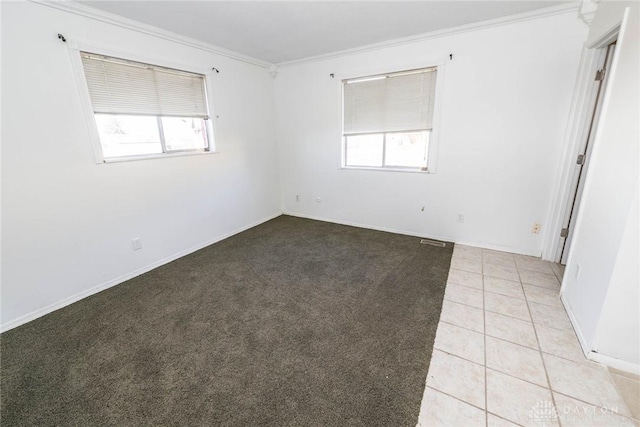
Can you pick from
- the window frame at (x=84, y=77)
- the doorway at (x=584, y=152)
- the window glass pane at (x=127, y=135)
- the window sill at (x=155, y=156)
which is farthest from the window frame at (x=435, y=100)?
the window glass pane at (x=127, y=135)

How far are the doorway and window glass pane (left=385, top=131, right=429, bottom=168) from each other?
4.90 ft

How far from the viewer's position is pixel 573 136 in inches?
105

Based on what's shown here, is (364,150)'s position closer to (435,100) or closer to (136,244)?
(435,100)

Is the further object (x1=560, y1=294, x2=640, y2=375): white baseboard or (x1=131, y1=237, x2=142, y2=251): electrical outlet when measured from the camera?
(x1=131, y1=237, x2=142, y2=251): electrical outlet

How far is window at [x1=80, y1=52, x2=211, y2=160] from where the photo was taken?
8.29 ft

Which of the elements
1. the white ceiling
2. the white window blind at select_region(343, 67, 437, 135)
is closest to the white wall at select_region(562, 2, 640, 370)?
the white ceiling

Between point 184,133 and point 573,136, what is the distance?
4.29 m

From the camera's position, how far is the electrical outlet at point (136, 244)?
114 inches

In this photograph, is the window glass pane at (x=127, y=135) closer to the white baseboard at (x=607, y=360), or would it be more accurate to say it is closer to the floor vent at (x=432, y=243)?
the floor vent at (x=432, y=243)

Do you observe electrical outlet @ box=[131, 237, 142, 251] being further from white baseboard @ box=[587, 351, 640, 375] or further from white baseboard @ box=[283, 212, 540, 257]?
white baseboard @ box=[587, 351, 640, 375]

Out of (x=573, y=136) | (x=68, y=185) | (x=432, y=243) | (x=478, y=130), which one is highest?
(x=478, y=130)

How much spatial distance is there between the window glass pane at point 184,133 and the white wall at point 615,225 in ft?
12.9

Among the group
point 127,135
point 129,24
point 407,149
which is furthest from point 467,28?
point 127,135

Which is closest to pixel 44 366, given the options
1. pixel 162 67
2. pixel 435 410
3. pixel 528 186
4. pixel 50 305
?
pixel 50 305
